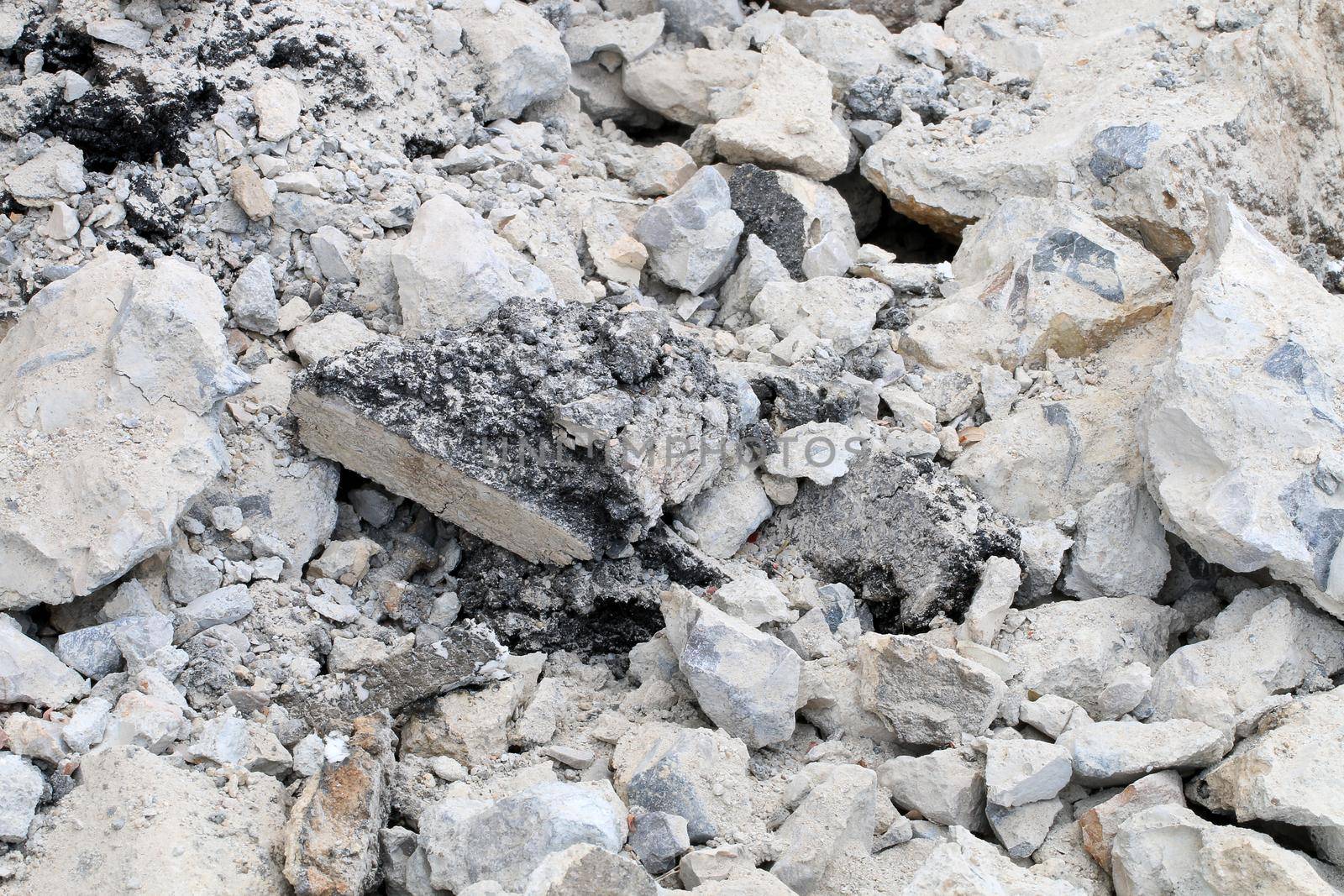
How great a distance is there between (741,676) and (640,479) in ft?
2.00

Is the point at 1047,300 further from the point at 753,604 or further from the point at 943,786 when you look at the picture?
the point at 943,786

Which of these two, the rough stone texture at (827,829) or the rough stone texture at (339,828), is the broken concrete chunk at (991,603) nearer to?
the rough stone texture at (827,829)

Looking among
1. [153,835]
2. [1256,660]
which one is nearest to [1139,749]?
[1256,660]

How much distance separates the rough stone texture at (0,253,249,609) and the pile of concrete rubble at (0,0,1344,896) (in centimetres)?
1

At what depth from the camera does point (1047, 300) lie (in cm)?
392

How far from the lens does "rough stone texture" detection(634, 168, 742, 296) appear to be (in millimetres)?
4129

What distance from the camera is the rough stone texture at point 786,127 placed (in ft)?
14.8

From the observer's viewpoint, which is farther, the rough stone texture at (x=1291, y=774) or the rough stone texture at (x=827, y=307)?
the rough stone texture at (x=827, y=307)

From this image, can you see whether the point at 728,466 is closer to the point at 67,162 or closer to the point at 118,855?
the point at 118,855

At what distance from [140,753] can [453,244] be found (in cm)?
169

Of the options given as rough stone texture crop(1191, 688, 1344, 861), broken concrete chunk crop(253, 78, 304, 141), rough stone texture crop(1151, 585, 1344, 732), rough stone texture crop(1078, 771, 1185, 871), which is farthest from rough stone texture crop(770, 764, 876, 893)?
broken concrete chunk crop(253, 78, 304, 141)

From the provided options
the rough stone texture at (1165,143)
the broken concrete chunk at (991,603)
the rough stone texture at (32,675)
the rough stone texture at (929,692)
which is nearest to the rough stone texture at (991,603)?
the broken concrete chunk at (991,603)

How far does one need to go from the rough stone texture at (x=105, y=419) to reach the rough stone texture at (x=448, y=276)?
552 millimetres

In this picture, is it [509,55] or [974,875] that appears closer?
[974,875]
